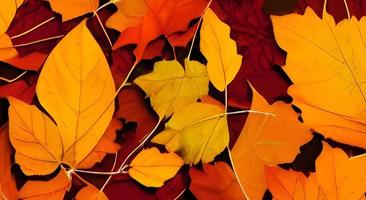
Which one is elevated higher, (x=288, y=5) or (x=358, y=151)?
(x=288, y=5)

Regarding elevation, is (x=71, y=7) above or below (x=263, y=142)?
above

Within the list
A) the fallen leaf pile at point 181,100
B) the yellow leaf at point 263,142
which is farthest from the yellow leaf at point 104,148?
the yellow leaf at point 263,142

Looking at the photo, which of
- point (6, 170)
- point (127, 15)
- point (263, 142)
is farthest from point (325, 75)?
point (6, 170)

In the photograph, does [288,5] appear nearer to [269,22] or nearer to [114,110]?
[269,22]

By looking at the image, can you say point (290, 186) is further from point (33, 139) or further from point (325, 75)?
point (33, 139)

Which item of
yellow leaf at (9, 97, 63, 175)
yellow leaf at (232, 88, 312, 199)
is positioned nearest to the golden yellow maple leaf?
yellow leaf at (9, 97, 63, 175)

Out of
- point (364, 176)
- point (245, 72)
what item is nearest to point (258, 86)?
point (245, 72)

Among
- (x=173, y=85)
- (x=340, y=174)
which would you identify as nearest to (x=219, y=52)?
(x=173, y=85)

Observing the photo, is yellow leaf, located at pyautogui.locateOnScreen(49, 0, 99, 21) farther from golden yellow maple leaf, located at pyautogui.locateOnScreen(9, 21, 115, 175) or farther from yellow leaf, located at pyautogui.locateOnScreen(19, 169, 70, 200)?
yellow leaf, located at pyautogui.locateOnScreen(19, 169, 70, 200)
